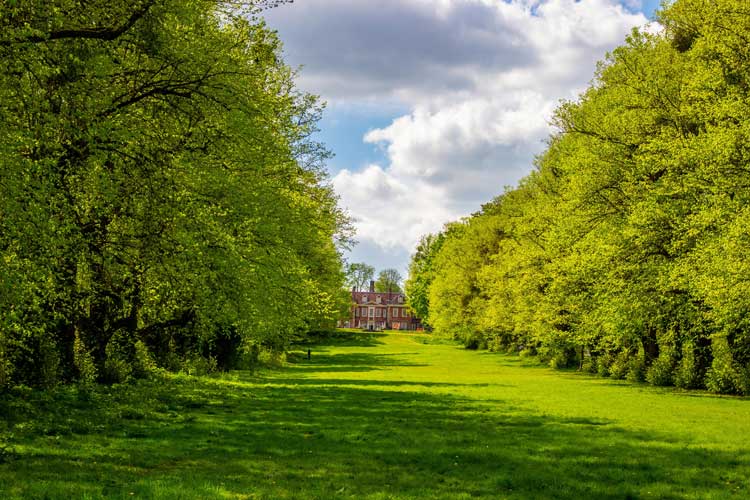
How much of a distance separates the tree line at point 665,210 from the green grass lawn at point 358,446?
5.72 m

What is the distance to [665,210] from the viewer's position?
30.4 metres

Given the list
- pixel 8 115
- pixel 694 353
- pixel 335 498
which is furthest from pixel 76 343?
pixel 694 353

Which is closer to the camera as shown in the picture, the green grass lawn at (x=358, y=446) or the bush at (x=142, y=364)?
the green grass lawn at (x=358, y=446)

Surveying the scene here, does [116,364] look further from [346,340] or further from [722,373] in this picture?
[346,340]

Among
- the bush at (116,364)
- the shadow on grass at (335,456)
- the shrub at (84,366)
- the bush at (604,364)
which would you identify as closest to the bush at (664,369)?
the bush at (604,364)

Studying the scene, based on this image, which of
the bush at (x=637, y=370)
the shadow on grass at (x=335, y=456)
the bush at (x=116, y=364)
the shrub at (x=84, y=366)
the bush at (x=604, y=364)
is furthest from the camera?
the bush at (x=604, y=364)

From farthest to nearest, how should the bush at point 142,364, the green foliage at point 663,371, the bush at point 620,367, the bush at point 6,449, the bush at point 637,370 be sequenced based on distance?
1. the bush at point 620,367
2. the bush at point 637,370
3. the green foliage at point 663,371
4. the bush at point 142,364
5. the bush at point 6,449

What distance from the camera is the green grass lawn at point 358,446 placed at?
11305 millimetres

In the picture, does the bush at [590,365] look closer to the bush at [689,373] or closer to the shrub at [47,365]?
the bush at [689,373]

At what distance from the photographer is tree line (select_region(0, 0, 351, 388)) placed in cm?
1233

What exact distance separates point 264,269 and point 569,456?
12.7m

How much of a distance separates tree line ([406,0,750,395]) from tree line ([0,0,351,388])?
56.6 feet

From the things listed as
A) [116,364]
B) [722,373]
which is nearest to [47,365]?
[116,364]

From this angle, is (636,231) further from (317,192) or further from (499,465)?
(317,192)
